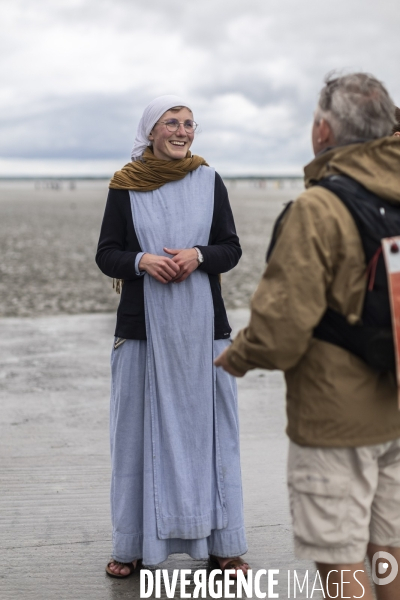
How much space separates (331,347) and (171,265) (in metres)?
1.07

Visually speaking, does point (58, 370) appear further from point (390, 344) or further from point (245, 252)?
point (245, 252)

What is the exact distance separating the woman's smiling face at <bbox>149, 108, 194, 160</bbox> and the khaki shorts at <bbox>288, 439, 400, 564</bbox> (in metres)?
1.49

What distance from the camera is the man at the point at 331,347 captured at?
2266mm

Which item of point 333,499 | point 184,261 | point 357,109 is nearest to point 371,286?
point 357,109

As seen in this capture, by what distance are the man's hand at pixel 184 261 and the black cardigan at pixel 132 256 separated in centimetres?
6

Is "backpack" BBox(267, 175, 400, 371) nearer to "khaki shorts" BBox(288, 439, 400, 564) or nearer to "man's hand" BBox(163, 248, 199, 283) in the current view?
"khaki shorts" BBox(288, 439, 400, 564)

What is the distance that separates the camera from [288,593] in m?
3.30

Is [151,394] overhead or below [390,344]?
below

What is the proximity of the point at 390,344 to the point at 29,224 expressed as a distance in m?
30.2

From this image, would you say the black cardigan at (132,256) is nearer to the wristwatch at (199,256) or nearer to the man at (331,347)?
the wristwatch at (199,256)

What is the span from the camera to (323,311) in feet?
7.50

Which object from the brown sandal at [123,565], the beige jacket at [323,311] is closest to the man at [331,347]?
the beige jacket at [323,311]

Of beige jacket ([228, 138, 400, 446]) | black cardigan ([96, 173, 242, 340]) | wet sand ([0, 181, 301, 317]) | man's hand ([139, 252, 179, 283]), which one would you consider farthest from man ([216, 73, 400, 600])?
wet sand ([0, 181, 301, 317])

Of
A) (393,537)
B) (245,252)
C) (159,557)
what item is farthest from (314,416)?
(245,252)
